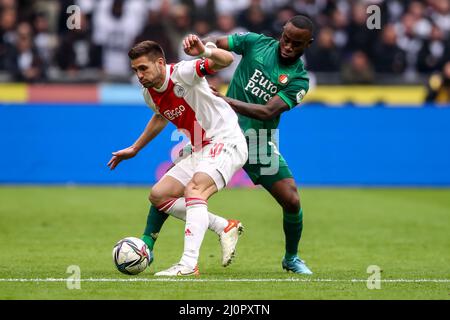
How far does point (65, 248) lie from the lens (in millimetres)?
11031

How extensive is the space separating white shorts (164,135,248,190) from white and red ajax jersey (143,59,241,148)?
0.28ft

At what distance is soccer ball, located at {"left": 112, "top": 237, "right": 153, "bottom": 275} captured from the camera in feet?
28.5

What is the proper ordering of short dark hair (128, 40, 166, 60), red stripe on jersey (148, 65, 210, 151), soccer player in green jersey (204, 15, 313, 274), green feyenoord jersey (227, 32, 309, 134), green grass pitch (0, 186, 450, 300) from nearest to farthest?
1. green grass pitch (0, 186, 450, 300)
2. short dark hair (128, 40, 166, 60)
3. red stripe on jersey (148, 65, 210, 151)
4. soccer player in green jersey (204, 15, 313, 274)
5. green feyenoord jersey (227, 32, 309, 134)

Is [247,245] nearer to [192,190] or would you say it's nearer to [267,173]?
[267,173]

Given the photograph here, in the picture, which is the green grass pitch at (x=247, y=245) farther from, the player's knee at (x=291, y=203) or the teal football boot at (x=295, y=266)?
the player's knee at (x=291, y=203)

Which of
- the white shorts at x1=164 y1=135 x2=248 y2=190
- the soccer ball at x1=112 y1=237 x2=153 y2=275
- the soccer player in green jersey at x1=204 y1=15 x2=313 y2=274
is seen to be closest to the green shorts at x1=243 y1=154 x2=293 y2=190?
the soccer player in green jersey at x1=204 y1=15 x2=313 y2=274

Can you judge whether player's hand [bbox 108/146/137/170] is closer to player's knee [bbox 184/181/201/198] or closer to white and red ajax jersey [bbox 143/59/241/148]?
white and red ajax jersey [bbox 143/59/241/148]

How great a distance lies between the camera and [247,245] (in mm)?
11688

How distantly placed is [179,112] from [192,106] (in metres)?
0.13

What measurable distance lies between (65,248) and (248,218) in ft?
13.1

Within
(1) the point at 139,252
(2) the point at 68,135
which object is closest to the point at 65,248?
(1) the point at 139,252

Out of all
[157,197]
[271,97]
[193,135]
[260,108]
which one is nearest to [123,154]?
[157,197]

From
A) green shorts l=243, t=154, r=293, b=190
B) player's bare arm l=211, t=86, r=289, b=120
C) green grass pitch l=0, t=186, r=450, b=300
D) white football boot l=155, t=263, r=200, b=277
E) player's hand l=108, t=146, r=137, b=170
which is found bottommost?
green grass pitch l=0, t=186, r=450, b=300
